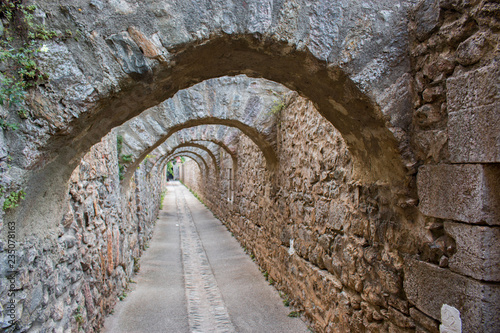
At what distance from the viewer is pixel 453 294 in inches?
58.6

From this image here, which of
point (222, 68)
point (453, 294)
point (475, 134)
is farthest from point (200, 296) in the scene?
point (475, 134)

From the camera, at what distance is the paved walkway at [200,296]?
3375 mm

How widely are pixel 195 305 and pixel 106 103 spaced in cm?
305

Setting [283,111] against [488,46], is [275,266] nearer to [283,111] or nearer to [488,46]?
[283,111]

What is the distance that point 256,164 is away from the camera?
229 inches

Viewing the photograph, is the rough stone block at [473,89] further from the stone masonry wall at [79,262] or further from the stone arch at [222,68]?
the stone masonry wall at [79,262]

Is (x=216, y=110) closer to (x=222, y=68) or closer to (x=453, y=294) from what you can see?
(x=222, y=68)

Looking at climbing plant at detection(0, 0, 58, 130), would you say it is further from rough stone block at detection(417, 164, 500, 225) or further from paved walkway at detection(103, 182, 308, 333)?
paved walkway at detection(103, 182, 308, 333)

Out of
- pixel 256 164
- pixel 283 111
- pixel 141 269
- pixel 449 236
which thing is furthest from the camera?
pixel 256 164

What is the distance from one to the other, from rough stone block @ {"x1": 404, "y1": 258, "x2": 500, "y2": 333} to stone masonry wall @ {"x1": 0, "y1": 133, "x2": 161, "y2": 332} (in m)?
1.88

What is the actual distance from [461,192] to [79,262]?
2504 millimetres

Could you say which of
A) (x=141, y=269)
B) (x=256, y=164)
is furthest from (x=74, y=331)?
(x=256, y=164)

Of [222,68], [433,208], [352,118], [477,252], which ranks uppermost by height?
[222,68]

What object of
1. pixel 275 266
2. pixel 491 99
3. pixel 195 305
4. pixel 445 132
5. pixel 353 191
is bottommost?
pixel 195 305
